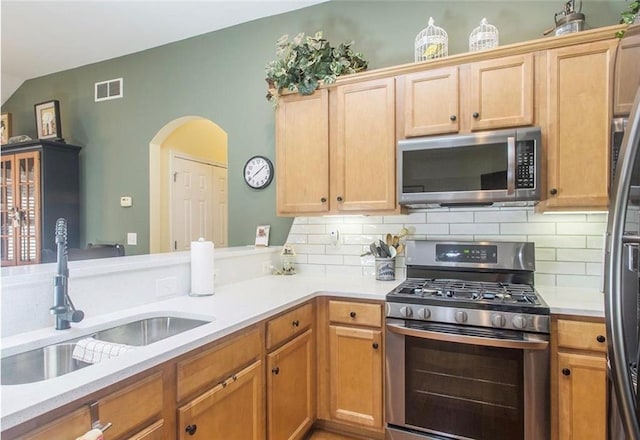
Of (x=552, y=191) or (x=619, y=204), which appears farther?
(x=552, y=191)

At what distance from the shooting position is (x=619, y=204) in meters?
0.82

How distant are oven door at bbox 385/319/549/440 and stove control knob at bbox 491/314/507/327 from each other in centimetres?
4

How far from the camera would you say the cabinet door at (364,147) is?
2311 millimetres

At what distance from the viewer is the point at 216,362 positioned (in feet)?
4.50

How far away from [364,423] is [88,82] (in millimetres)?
4305

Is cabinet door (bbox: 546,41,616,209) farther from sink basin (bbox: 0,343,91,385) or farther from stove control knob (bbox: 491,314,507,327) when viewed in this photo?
sink basin (bbox: 0,343,91,385)

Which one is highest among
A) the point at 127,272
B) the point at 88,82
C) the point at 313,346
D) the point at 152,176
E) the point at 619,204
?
the point at 88,82

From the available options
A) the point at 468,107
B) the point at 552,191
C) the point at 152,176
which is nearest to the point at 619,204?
the point at 552,191

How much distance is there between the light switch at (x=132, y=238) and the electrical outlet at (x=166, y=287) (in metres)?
2.08

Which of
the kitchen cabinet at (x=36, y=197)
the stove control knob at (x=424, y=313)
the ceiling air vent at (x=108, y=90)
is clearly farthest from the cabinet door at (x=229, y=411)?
the ceiling air vent at (x=108, y=90)

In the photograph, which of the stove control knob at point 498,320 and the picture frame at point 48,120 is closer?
the stove control knob at point 498,320

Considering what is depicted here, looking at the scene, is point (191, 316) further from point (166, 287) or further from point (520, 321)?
point (520, 321)

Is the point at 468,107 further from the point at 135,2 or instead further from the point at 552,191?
the point at 135,2

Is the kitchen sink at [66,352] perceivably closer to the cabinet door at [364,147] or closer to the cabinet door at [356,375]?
the cabinet door at [356,375]
